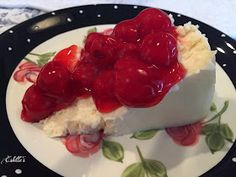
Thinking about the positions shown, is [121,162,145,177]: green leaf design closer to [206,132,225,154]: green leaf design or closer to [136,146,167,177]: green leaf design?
[136,146,167,177]: green leaf design

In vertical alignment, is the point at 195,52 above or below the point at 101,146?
above

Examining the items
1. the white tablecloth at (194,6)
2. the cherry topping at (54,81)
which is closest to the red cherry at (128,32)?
the cherry topping at (54,81)

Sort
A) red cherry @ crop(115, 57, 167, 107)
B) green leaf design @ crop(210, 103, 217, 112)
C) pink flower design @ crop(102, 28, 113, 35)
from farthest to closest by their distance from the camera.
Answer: pink flower design @ crop(102, 28, 113, 35), green leaf design @ crop(210, 103, 217, 112), red cherry @ crop(115, 57, 167, 107)

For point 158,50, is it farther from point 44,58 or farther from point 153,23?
point 44,58

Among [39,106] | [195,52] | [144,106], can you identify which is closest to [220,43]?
[195,52]

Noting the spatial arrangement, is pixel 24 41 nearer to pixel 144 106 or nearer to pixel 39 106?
pixel 39 106

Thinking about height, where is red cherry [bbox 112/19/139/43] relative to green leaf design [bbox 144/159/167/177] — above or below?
above

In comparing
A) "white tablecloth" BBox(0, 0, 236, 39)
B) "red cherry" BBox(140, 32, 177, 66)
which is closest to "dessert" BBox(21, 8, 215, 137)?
"red cherry" BBox(140, 32, 177, 66)
